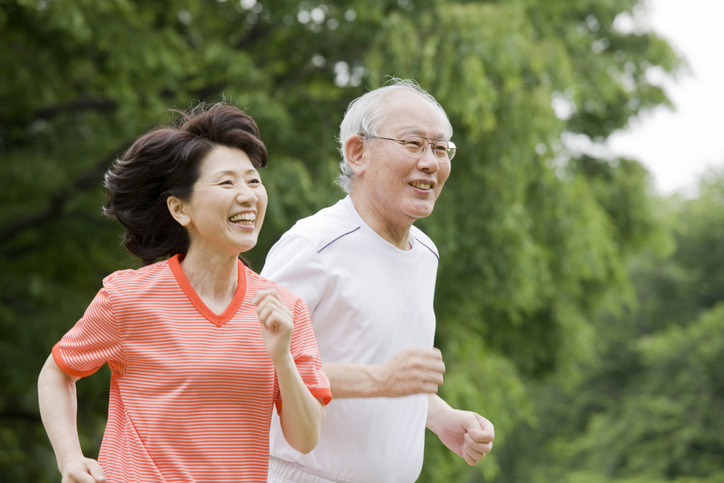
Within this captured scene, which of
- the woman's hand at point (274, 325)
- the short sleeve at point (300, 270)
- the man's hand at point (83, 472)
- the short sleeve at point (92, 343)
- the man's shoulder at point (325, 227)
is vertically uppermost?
the man's shoulder at point (325, 227)

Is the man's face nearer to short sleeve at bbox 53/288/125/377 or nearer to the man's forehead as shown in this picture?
the man's forehead

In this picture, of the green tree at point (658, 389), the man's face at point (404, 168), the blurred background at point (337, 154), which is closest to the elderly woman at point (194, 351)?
the man's face at point (404, 168)

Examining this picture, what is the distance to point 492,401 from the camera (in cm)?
841

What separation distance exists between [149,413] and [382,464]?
32.8 inches

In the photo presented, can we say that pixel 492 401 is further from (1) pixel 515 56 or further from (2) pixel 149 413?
(2) pixel 149 413

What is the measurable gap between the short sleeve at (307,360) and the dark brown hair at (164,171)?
0.33 meters

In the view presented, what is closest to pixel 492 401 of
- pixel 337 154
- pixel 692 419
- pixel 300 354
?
pixel 337 154

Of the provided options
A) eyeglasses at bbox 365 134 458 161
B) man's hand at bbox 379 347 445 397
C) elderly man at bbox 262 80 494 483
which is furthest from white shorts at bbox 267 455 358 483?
eyeglasses at bbox 365 134 458 161

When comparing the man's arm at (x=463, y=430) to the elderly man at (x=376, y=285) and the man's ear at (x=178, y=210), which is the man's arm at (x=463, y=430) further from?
the man's ear at (x=178, y=210)

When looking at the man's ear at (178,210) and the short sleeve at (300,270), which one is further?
the short sleeve at (300,270)

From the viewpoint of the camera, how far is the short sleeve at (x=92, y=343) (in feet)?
5.95

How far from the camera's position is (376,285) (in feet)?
8.16

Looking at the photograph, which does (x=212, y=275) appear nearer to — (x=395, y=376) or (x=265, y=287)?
(x=265, y=287)

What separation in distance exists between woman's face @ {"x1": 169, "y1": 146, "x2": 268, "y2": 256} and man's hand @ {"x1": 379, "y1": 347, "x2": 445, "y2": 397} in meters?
0.43
